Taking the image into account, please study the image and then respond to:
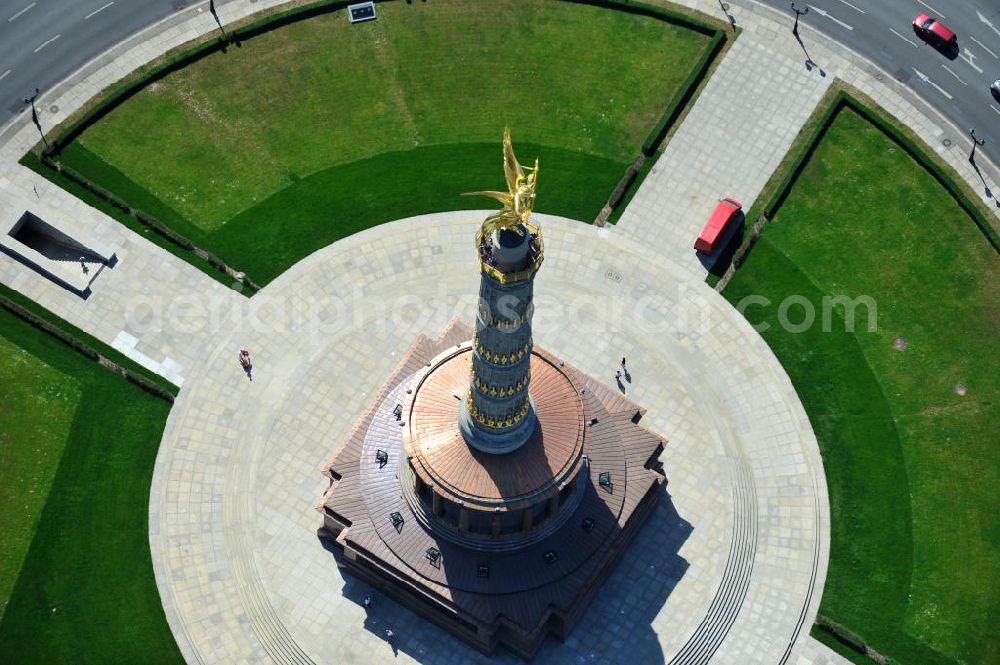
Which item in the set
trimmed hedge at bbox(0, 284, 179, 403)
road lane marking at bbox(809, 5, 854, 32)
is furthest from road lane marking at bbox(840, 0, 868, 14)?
trimmed hedge at bbox(0, 284, 179, 403)

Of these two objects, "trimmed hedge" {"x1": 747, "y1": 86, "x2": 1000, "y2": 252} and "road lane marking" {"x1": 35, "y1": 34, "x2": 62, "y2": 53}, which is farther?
"road lane marking" {"x1": 35, "y1": 34, "x2": 62, "y2": 53}

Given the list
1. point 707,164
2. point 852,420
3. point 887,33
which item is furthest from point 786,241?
point 887,33

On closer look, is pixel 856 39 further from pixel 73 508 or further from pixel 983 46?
pixel 73 508

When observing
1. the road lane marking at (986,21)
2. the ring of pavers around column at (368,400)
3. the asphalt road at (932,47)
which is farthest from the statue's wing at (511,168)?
the road lane marking at (986,21)

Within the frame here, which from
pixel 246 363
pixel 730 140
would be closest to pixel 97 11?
pixel 246 363

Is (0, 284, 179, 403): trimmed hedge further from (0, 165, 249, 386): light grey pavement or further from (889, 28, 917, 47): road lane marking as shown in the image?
(889, 28, 917, 47): road lane marking

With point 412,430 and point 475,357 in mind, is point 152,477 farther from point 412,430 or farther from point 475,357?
point 475,357

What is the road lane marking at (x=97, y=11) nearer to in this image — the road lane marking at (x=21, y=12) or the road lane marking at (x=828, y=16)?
the road lane marking at (x=21, y=12)
